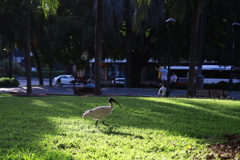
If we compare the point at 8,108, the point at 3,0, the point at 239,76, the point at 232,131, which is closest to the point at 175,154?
the point at 232,131

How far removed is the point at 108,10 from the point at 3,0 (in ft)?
36.0

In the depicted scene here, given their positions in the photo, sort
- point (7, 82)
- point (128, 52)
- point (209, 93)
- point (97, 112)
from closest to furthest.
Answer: point (97, 112)
point (209, 93)
point (128, 52)
point (7, 82)

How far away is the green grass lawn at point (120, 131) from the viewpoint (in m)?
5.61

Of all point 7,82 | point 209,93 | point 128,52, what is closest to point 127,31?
point 128,52

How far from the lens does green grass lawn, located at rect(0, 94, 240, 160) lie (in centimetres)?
561

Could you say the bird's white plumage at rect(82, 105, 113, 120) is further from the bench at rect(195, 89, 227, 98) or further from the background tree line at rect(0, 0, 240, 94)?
the background tree line at rect(0, 0, 240, 94)

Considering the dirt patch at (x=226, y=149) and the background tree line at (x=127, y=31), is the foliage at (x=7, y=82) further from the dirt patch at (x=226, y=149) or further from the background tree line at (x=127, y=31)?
the dirt patch at (x=226, y=149)

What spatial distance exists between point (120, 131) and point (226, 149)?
281cm

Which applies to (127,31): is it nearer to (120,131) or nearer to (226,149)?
(120,131)

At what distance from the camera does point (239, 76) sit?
3556cm

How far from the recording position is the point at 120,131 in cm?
752

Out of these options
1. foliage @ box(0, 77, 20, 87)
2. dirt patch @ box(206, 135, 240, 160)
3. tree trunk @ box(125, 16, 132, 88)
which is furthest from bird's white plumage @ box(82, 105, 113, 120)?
foliage @ box(0, 77, 20, 87)

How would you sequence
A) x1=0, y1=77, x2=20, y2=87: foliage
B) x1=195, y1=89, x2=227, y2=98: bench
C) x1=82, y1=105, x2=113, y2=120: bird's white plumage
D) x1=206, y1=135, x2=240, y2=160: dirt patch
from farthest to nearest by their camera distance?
x1=0, y1=77, x2=20, y2=87: foliage → x1=195, y1=89, x2=227, y2=98: bench → x1=82, y1=105, x2=113, y2=120: bird's white plumage → x1=206, y1=135, x2=240, y2=160: dirt patch

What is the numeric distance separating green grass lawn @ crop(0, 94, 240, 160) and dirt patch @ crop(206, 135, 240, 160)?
0.55 ft
